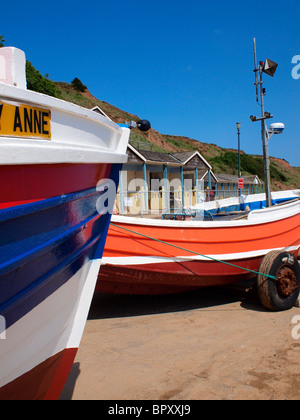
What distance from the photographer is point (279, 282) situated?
512 cm

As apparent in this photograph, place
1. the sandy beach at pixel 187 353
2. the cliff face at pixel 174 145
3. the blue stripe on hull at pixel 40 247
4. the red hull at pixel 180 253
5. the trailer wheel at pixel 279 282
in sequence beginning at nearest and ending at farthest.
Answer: the blue stripe on hull at pixel 40 247, the sandy beach at pixel 187 353, the red hull at pixel 180 253, the trailer wheel at pixel 279 282, the cliff face at pixel 174 145

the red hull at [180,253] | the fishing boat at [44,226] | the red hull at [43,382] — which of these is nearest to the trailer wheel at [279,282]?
the red hull at [180,253]

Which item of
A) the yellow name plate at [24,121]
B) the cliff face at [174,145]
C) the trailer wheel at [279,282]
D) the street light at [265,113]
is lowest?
the trailer wheel at [279,282]

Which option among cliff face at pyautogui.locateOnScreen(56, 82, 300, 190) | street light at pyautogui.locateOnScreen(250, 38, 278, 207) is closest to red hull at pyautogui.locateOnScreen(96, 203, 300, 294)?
street light at pyautogui.locateOnScreen(250, 38, 278, 207)

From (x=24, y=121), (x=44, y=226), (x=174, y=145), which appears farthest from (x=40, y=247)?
(x=174, y=145)

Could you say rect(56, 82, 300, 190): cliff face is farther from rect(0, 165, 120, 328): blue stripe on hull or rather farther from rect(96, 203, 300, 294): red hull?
rect(0, 165, 120, 328): blue stripe on hull

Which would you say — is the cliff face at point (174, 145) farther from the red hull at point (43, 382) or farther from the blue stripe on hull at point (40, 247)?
the red hull at point (43, 382)

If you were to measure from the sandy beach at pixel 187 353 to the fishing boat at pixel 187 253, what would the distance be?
0.49 m

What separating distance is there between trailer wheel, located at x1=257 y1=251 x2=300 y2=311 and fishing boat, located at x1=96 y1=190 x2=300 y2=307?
17mm

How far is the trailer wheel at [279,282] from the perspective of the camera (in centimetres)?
504

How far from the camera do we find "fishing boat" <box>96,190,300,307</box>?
4.58 metres

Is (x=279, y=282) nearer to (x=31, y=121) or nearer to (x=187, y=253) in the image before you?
(x=187, y=253)

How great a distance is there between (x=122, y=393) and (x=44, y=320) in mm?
1301

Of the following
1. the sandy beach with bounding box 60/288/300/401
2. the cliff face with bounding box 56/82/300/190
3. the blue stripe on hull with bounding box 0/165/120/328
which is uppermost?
the cliff face with bounding box 56/82/300/190
